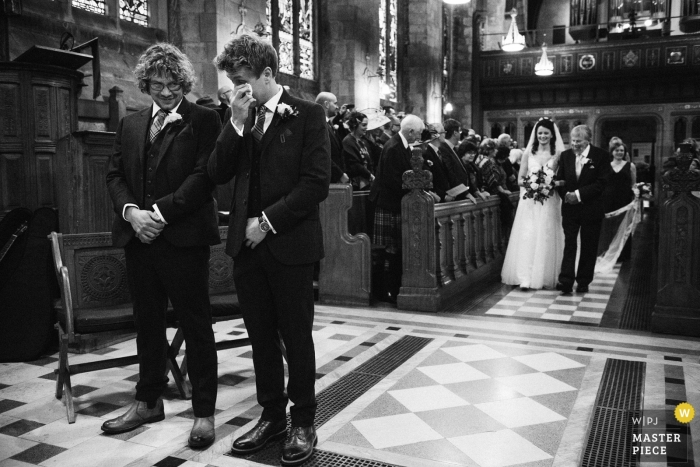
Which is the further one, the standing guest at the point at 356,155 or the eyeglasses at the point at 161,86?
the standing guest at the point at 356,155

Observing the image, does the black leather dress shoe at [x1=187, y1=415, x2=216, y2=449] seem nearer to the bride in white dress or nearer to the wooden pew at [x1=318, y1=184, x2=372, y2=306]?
the wooden pew at [x1=318, y1=184, x2=372, y2=306]

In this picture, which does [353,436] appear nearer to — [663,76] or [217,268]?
[217,268]

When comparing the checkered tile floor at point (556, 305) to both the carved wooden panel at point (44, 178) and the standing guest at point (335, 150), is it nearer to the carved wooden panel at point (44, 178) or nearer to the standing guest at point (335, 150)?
the standing guest at point (335, 150)

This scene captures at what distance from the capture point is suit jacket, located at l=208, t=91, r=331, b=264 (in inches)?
103

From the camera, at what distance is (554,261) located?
7.23 m

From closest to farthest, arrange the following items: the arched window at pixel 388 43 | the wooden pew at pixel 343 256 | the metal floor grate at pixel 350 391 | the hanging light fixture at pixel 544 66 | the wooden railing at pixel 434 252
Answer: the metal floor grate at pixel 350 391
the wooden railing at pixel 434 252
the wooden pew at pixel 343 256
the arched window at pixel 388 43
the hanging light fixture at pixel 544 66

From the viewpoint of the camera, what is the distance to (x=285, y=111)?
257 centimetres

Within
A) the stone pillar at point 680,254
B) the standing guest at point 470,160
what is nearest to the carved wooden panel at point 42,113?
the standing guest at point 470,160

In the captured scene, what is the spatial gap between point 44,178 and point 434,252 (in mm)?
3681

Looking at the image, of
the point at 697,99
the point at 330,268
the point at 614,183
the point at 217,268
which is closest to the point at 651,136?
the point at 697,99

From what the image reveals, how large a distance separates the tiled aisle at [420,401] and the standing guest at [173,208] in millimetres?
459

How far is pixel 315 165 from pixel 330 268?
3667 millimetres

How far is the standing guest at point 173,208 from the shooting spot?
9.37ft

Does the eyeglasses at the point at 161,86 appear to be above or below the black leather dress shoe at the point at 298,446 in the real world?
above
